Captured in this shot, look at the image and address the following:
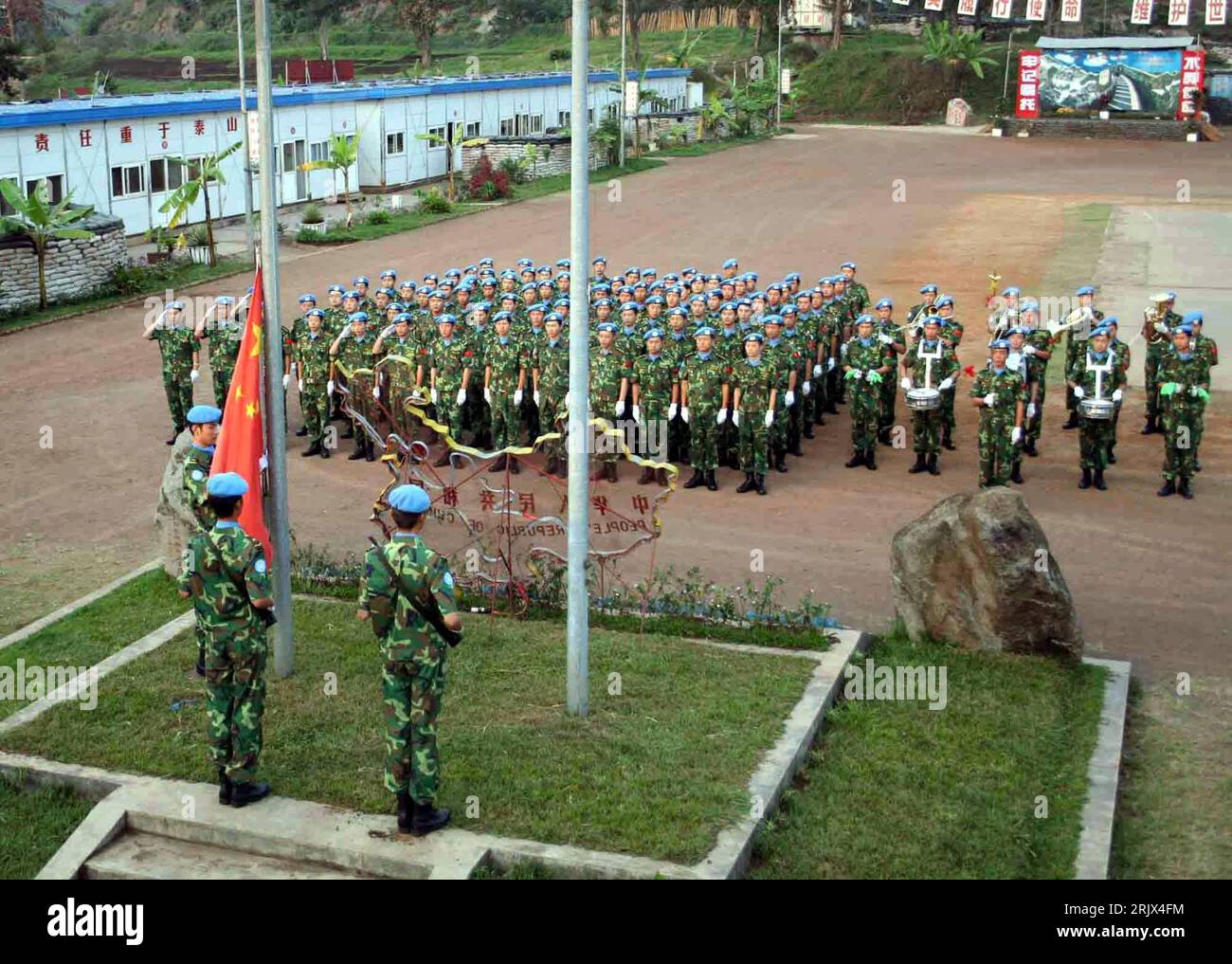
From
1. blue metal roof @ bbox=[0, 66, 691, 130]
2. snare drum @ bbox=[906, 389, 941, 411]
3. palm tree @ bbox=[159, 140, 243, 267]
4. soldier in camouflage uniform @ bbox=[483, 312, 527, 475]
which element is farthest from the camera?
blue metal roof @ bbox=[0, 66, 691, 130]

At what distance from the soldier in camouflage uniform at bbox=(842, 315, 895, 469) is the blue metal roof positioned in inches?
681

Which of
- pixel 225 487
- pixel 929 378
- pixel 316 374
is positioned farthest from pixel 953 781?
pixel 316 374

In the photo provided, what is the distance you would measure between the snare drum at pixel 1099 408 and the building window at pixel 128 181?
828 inches

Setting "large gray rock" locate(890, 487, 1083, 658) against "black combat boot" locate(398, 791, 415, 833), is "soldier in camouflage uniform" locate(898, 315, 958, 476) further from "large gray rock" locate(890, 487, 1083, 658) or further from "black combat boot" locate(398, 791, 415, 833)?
"black combat boot" locate(398, 791, 415, 833)

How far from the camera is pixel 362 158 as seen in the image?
3697 cm

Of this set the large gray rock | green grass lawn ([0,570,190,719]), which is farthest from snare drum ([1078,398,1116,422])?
green grass lawn ([0,570,190,719])

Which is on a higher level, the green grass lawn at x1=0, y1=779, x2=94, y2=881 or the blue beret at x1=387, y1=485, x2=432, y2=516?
the blue beret at x1=387, y1=485, x2=432, y2=516

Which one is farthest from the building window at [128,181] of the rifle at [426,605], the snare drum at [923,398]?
the rifle at [426,605]

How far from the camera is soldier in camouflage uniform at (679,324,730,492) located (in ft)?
46.4

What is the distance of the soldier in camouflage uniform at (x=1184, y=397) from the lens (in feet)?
44.7

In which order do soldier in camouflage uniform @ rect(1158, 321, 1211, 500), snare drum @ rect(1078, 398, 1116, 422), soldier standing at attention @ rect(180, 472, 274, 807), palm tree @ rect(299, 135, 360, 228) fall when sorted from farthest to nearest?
palm tree @ rect(299, 135, 360, 228)
snare drum @ rect(1078, 398, 1116, 422)
soldier in camouflage uniform @ rect(1158, 321, 1211, 500)
soldier standing at attention @ rect(180, 472, 274, 807)

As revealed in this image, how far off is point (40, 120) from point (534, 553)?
1936cm

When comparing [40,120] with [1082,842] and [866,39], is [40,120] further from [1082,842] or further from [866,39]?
[866,39]

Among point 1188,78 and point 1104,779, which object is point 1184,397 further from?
point 1188,78
